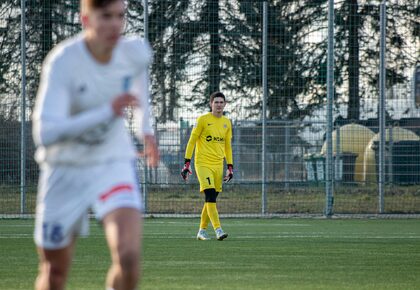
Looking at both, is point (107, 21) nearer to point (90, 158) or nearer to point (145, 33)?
point (90, 158)

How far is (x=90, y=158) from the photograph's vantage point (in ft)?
20.1

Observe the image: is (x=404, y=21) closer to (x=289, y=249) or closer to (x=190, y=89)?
(x=190, y=89)

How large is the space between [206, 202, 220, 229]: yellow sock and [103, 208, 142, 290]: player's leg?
9.77 metres

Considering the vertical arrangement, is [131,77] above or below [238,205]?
above

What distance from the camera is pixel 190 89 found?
2239cm

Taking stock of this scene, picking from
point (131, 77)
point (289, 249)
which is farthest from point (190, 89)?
point (131, 77)

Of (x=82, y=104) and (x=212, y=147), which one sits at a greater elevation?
(x=82, y=104)

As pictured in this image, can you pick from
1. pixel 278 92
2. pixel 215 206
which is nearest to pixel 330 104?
pixel 278 92

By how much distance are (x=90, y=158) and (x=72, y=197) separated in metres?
0.24

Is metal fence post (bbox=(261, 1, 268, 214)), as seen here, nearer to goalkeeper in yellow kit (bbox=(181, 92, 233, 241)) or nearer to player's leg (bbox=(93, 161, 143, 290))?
goalkeeper in yellow kit (bbox=(181, 92, 233, 241))

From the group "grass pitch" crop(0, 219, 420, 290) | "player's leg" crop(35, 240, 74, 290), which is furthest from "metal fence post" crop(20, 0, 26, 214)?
"player's leg" crop(35, 240, 74, 290)

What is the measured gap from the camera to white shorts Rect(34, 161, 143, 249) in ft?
19.9

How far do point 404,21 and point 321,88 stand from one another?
89.9 inches

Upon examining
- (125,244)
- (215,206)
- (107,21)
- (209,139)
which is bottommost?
(215,206)
